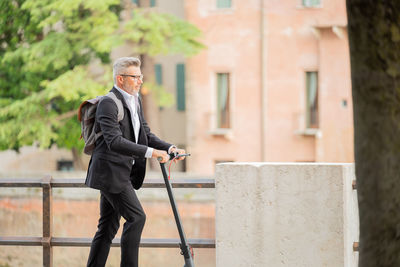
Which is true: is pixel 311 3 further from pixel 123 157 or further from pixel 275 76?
pixel 123 157

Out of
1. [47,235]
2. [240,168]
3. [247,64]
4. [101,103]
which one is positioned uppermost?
[247,64]

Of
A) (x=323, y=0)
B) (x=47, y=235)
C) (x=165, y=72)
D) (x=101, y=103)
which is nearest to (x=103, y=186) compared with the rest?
(x=101, y=103)

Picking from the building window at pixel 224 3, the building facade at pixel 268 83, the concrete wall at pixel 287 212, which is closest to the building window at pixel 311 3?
the building facade at pixel 268 83

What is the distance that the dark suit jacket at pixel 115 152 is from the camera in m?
6.26

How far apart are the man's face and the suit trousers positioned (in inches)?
25.5

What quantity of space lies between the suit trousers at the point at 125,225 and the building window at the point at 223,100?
25.3 metres

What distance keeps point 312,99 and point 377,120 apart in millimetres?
26163

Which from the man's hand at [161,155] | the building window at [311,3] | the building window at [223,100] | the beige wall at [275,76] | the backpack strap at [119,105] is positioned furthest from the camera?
the building window at [223,100]

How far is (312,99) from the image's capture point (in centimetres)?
3111

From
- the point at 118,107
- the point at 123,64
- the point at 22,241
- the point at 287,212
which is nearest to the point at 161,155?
the point at 118,107

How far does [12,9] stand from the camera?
2609 centimetres

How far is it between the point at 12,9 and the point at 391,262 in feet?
72.7

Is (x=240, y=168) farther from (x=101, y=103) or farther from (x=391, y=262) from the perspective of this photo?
(x=391, y=262)

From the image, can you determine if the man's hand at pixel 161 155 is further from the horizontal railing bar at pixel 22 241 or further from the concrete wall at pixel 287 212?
the horizontal railing bar at pixel 22 241
